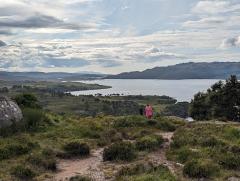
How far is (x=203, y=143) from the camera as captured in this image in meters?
23.3

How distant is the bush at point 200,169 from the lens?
1714cm

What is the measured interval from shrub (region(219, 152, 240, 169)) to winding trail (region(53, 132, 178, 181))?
2.12 metres

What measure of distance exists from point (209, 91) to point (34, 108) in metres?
55.6

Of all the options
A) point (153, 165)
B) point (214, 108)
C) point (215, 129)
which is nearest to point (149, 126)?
point (215, 129)

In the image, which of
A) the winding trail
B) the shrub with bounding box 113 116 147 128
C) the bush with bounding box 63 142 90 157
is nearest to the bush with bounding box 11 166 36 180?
the winding trail

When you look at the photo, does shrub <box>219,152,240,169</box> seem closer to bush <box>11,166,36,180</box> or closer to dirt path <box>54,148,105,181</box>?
dirt path <box>54,148,105,181</box>

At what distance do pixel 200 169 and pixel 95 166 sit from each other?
530cm

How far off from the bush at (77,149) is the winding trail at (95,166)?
1.51 feet

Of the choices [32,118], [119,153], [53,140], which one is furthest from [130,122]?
[119,153]

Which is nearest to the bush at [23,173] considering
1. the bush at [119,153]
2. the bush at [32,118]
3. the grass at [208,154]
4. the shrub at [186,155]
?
the bush at [119,153]

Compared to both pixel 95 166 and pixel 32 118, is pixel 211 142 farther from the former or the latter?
pixel 32 118

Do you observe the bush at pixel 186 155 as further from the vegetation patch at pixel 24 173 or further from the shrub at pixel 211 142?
the vegetation patch at pixel 24 173

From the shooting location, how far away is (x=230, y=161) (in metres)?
18.9

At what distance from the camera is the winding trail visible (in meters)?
18.2
